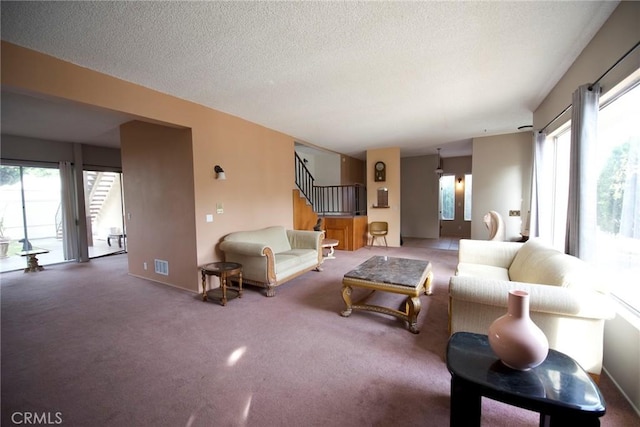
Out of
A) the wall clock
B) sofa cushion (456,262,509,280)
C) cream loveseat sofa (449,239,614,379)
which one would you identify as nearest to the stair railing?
the wall clock

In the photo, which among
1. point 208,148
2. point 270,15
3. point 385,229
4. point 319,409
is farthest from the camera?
point 385,229

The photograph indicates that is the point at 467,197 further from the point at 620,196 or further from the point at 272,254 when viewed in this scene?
the point at 272,254

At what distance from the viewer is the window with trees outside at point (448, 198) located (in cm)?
984

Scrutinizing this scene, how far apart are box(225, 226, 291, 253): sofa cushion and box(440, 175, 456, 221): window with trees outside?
702 cm

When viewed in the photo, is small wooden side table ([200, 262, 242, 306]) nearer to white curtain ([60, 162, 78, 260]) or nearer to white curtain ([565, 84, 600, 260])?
white curtain ([565, 84, 600, 260])

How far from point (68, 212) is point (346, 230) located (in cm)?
676

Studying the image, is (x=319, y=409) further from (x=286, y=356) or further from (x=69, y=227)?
(x=69, y=227)

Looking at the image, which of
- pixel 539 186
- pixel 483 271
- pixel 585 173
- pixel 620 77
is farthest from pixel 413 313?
pixel 539 186

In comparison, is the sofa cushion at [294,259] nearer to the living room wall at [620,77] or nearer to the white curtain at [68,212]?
the living room wall at [620,77]

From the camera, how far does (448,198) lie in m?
9.95

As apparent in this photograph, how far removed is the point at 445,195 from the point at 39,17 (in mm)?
10560

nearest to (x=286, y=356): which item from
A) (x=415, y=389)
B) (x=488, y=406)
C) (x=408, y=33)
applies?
(x=415, y=389)

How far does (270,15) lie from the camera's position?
2.06 meters

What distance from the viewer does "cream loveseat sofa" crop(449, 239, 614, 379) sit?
5.90 feet
